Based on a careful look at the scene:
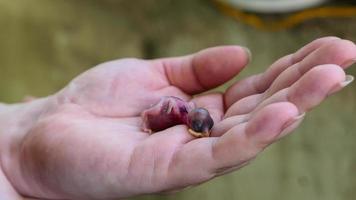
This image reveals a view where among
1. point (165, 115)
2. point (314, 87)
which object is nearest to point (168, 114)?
point (165, 115)

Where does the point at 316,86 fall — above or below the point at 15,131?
above

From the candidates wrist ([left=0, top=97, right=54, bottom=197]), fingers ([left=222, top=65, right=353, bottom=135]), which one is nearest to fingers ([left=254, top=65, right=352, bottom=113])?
fingers ([left=222, top=65, right=353, bottom=135])

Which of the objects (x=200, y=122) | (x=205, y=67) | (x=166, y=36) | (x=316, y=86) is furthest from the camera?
(x=166, y=36)

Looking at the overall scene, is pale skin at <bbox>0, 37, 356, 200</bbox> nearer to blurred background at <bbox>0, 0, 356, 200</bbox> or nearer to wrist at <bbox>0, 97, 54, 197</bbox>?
wrist at <bbox>0, 97, 54, 197</bbox>

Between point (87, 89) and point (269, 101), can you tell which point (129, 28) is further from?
point (269, 101)

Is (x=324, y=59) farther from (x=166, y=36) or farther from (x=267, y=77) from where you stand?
(x=166, y=36)

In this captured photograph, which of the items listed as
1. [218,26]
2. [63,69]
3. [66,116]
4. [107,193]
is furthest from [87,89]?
[218,26]
